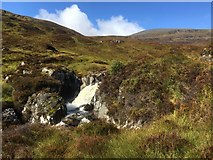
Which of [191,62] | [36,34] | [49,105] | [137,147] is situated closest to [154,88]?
[191,62]

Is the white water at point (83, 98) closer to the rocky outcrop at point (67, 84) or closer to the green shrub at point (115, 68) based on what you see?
the rocky outcrop at point (67, 84)

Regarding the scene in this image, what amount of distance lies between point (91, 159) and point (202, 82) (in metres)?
9.29

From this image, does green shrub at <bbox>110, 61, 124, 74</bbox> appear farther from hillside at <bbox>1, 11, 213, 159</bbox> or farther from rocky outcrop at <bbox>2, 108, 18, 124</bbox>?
rocky outcrop at <bbox>2, 108, 18, 124</bbox>

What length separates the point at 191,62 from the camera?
21688 mm

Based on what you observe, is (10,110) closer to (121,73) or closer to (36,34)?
(121,73)

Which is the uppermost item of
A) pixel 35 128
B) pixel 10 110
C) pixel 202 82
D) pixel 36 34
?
pixel 36 34

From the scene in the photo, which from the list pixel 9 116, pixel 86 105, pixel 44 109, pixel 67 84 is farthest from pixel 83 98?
pixel 9 116

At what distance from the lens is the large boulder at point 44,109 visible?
32281 mm

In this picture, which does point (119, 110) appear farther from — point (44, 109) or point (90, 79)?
point (90, 79)

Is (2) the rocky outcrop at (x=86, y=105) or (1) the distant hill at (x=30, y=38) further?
(1) the distant hill at (x=30, y=38)

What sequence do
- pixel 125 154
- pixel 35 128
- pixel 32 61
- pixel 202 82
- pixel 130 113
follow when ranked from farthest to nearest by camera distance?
pixel 32 61 → pixel 130 113 → pixel 202 82 → pixel 35 128 → pixel 125 154

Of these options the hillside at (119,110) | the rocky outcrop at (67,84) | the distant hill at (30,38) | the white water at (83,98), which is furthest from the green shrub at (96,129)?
the distant hill at (30,38)

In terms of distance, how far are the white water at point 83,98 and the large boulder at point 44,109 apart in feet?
12.5

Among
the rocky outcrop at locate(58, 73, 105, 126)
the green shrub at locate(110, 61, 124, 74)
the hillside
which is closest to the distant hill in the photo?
the rocky outcrop at locate(58, 73, 105, 126)
